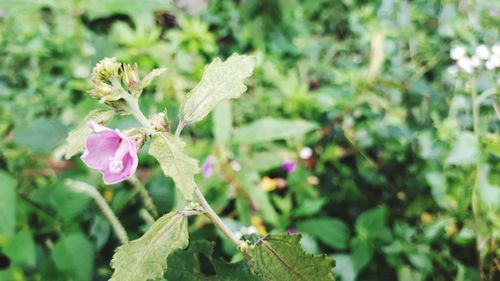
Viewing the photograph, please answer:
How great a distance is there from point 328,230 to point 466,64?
0.64 metres

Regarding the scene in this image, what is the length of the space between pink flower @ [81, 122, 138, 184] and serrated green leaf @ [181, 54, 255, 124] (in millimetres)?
114

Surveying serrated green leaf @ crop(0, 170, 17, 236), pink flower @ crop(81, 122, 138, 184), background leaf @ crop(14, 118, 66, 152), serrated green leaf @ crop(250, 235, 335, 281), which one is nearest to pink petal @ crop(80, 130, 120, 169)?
pink flower @ crop(81, 122, 138, 184)

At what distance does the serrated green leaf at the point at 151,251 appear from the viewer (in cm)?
58

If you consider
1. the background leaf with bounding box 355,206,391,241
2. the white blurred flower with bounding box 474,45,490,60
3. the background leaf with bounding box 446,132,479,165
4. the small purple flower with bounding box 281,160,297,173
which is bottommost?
the background leaf with bounding box 355,206,391,241

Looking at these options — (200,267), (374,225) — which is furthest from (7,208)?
(374,225)

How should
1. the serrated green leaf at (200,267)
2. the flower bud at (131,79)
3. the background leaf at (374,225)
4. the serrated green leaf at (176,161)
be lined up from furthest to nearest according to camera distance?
1. the background leaf at (374,225)
2. the serrated green leaf at (200,267)
3. the flower bud at (131,79)
4. the serrated green leaf at (176,161)

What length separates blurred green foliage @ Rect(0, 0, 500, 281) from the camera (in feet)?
3.80

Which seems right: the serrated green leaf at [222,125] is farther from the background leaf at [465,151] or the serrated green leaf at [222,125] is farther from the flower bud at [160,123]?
the flower bud at [160,123]

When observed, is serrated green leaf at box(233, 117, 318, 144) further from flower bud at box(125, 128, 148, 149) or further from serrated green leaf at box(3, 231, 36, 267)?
flower bud at box(125, 128, 148, 149)

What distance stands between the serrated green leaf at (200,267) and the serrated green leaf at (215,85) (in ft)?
0.90

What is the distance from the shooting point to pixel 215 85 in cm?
64

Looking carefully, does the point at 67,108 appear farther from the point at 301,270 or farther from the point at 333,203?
the point at 301,270

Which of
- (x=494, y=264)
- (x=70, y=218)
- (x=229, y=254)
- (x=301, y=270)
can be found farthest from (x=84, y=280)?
(x=494, y=264)

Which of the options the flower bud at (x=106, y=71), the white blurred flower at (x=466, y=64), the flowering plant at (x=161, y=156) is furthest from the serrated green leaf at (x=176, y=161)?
the white blurred flower at (x=466, y=64)
